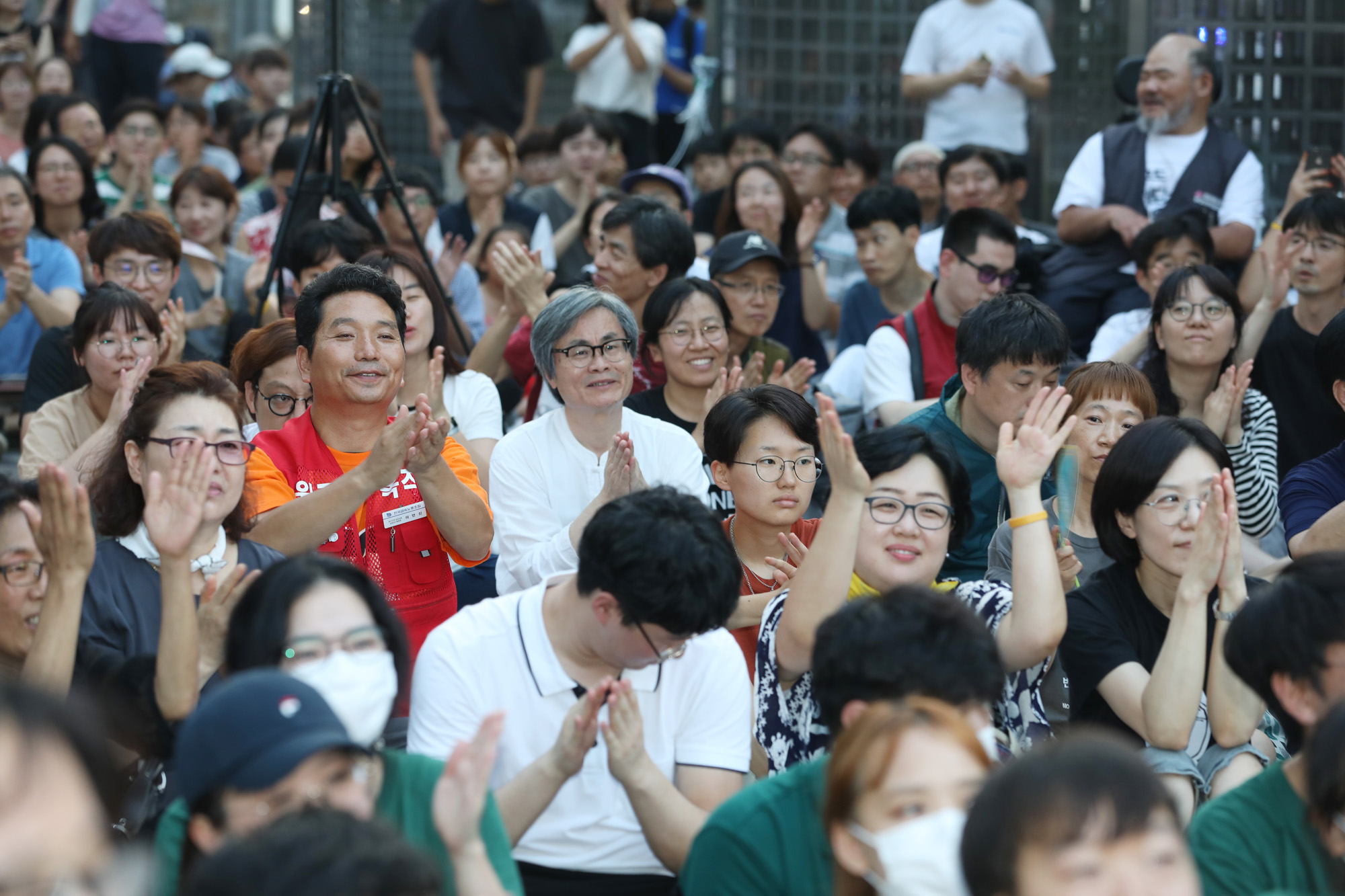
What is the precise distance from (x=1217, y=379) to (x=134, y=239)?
12.1ft

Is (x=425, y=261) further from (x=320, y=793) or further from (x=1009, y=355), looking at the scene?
(x=320, y=793)

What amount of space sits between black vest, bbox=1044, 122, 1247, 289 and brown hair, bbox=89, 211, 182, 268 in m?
3.39

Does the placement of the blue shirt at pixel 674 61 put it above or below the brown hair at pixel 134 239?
above

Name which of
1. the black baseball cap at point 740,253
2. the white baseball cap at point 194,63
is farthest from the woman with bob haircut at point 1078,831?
the white baseball cap at point 194,63

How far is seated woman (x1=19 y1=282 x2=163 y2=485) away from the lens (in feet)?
13.4

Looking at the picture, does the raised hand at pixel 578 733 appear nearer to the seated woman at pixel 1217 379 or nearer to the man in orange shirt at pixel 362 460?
the man in orange shirt at pixel 362 460

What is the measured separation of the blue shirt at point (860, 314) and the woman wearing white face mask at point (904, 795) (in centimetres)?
396

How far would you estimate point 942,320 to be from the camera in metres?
4.99

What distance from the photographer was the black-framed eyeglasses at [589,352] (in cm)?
369

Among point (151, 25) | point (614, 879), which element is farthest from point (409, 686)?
point (151, 25)

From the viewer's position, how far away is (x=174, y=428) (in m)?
2.94

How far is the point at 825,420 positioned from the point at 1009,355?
3.92 ft

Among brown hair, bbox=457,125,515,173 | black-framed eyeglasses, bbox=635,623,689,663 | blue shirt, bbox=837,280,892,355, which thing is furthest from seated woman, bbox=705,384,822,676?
brown hair, bbox=457,125,515,173

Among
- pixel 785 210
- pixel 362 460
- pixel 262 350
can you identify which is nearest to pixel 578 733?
pixel 362 460
